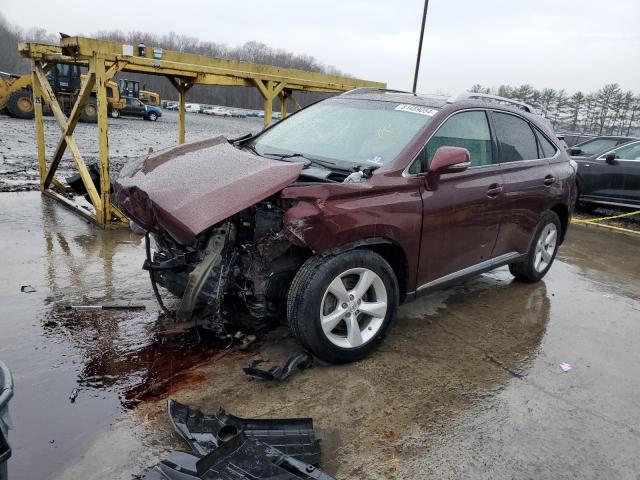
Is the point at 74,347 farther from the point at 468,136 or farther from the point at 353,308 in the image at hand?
the point at 468,136

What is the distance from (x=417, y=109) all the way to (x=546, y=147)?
187 centimetres

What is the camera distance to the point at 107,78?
582cm

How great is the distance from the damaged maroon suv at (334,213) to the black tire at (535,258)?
0.71 m

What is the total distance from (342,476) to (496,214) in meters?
2.70

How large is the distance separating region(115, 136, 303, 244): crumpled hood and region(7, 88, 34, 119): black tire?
2363 centimetres

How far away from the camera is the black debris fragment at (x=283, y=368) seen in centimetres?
313

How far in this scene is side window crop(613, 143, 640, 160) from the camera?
976 cm

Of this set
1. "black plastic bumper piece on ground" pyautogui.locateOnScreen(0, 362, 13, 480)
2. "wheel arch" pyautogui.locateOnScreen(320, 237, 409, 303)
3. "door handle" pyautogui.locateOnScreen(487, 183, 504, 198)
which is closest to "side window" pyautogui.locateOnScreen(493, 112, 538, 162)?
"door handle" pyautogui.locateOnScreen(487, 183, 504, 198)

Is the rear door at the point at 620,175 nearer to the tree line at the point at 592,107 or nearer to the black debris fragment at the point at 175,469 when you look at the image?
the black debris fragment at the point at 175,469

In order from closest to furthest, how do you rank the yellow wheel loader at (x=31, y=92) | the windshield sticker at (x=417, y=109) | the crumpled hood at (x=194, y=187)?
the crumpled hood at (x=194, y=187) < the windshield sticker at (x=417, y=109) < the yellow wheel loader at (x=31, y=92)

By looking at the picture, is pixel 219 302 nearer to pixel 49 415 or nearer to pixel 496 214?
pixel 49 415

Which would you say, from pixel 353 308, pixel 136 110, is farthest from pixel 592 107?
pixel 353 308

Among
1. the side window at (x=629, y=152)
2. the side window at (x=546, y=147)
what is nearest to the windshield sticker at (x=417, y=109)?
the side window at (x=546, y=147)

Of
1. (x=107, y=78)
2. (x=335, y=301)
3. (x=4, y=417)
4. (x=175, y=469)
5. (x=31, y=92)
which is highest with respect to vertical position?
(x=107, y=78)
